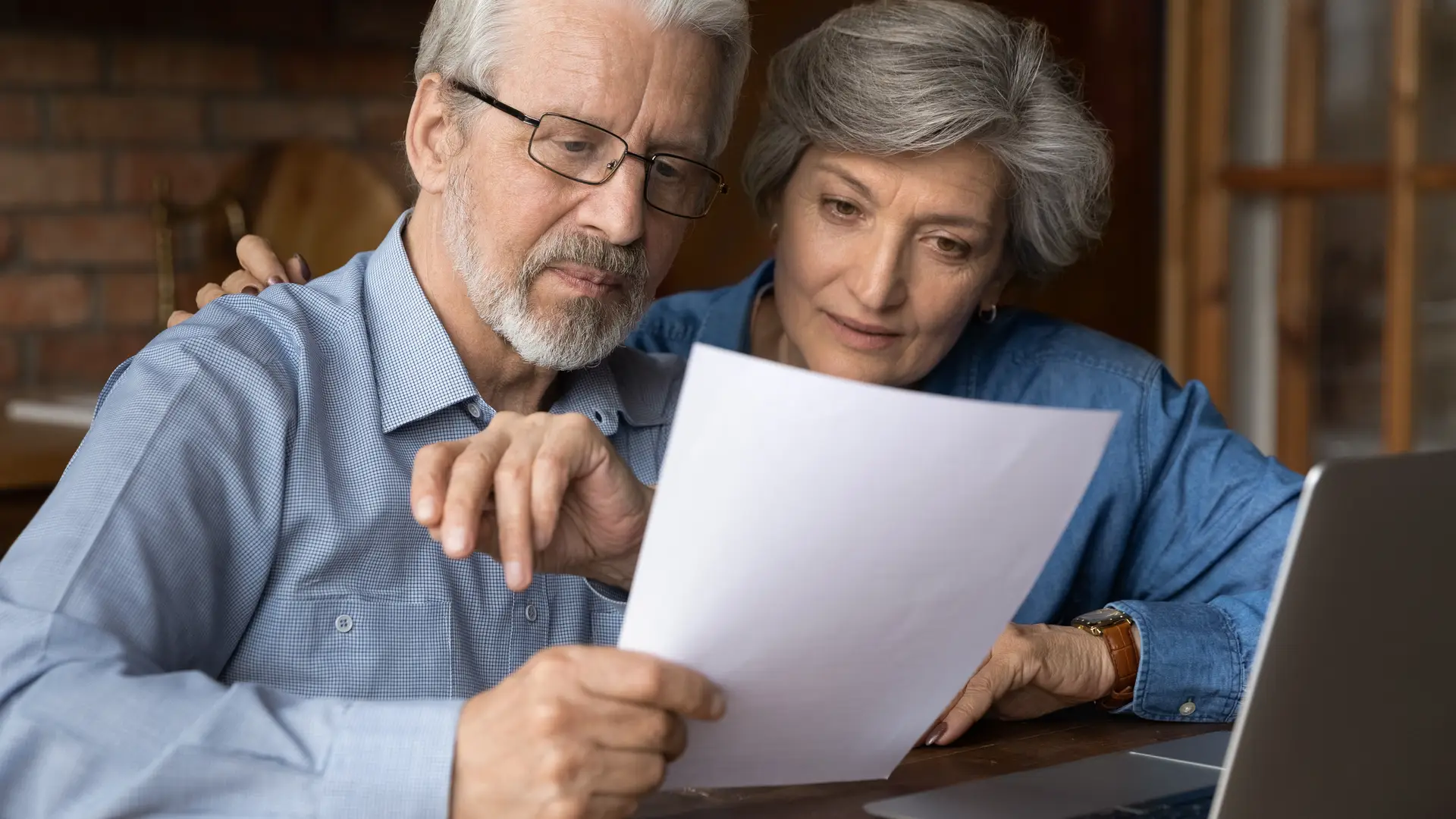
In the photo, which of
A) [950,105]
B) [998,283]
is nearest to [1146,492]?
[998,283]

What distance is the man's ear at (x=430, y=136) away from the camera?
4.42 ft

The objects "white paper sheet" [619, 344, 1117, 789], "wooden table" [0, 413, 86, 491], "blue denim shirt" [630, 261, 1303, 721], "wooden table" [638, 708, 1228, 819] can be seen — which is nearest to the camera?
"white paper sheet" [619, 344, 1117, 789]

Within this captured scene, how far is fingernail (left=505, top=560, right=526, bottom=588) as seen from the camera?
0.87 m

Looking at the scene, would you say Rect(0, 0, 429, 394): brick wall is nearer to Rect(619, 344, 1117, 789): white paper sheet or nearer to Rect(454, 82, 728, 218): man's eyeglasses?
Rect(454, 82, 728, 218): man's eyeglasses

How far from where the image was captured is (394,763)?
2.75 ft

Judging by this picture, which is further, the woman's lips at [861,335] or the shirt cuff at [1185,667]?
the woman's lips at [861,335]

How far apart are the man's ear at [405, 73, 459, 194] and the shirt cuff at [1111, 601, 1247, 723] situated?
714 mm

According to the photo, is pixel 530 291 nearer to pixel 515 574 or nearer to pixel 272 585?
pixel 272 585

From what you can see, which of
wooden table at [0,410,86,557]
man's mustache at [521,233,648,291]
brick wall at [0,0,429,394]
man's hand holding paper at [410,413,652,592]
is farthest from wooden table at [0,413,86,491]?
man's hand holding paper at [410,413,652,592]

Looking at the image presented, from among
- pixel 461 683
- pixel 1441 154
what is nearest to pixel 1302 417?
pixel 1441 154

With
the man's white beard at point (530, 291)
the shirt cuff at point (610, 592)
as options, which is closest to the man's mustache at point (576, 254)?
the man's white beard at point (530, 291)

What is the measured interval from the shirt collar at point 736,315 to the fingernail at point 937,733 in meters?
0.66

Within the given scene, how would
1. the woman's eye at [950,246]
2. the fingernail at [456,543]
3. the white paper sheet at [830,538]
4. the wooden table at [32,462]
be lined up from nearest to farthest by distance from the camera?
the white paper sheet at [830,538]
the fingernail at [456,543]
the woman's eye at [950,246]
the wooden table at [32,462]

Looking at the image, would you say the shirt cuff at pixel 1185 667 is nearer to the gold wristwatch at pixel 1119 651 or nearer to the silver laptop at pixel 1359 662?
the gold wristwatch at pixel 1119 651
